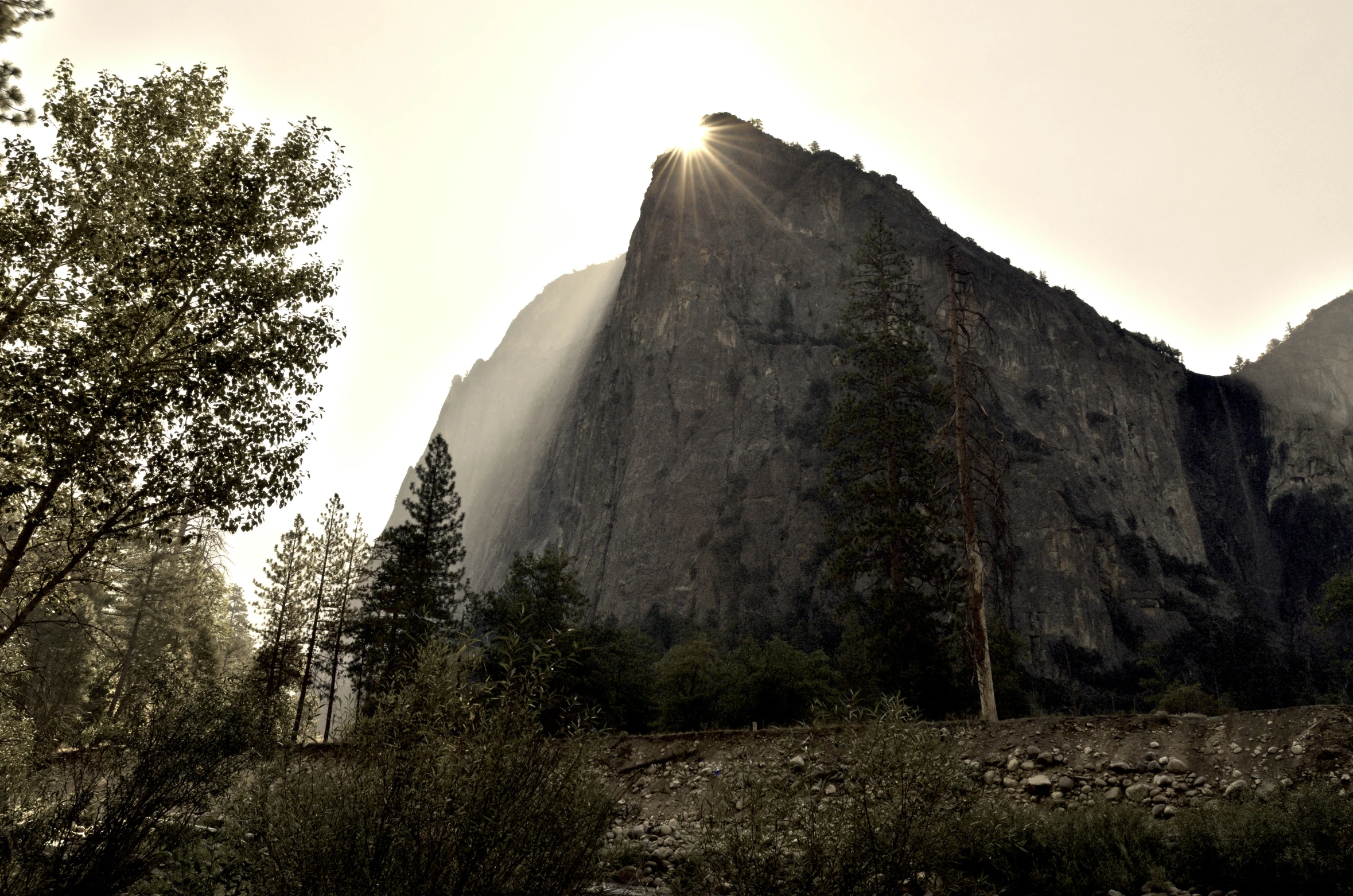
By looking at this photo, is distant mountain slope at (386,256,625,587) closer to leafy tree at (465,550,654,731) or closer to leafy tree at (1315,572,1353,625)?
leafy tree at (465,550,654,731)

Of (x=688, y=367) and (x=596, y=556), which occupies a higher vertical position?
(x=688, y=367)

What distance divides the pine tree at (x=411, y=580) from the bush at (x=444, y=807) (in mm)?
24479

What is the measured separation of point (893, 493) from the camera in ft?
73.6

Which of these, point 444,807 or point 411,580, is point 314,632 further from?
point 444,807

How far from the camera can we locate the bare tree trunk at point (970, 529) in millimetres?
15078

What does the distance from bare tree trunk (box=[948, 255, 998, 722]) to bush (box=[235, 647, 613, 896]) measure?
1137 centimetres

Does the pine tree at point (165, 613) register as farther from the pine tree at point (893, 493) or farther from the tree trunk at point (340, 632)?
the pine tree at point (893, 493)

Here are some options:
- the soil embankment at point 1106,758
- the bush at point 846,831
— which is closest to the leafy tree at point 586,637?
the soil embankment at point 1106,758

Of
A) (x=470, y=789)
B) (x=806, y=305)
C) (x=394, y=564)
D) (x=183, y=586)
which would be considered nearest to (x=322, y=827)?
(x=470, y=789)

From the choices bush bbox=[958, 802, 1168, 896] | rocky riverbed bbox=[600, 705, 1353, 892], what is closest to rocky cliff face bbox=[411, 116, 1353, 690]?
rocky riverbed bbox=[600, 705, 1353, 892]

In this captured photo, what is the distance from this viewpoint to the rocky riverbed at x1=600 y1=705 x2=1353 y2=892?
9367mm

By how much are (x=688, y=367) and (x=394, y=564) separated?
203 feet

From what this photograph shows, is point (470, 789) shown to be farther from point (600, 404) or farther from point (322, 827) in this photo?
point (600, 404)

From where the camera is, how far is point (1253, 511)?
311 ft
